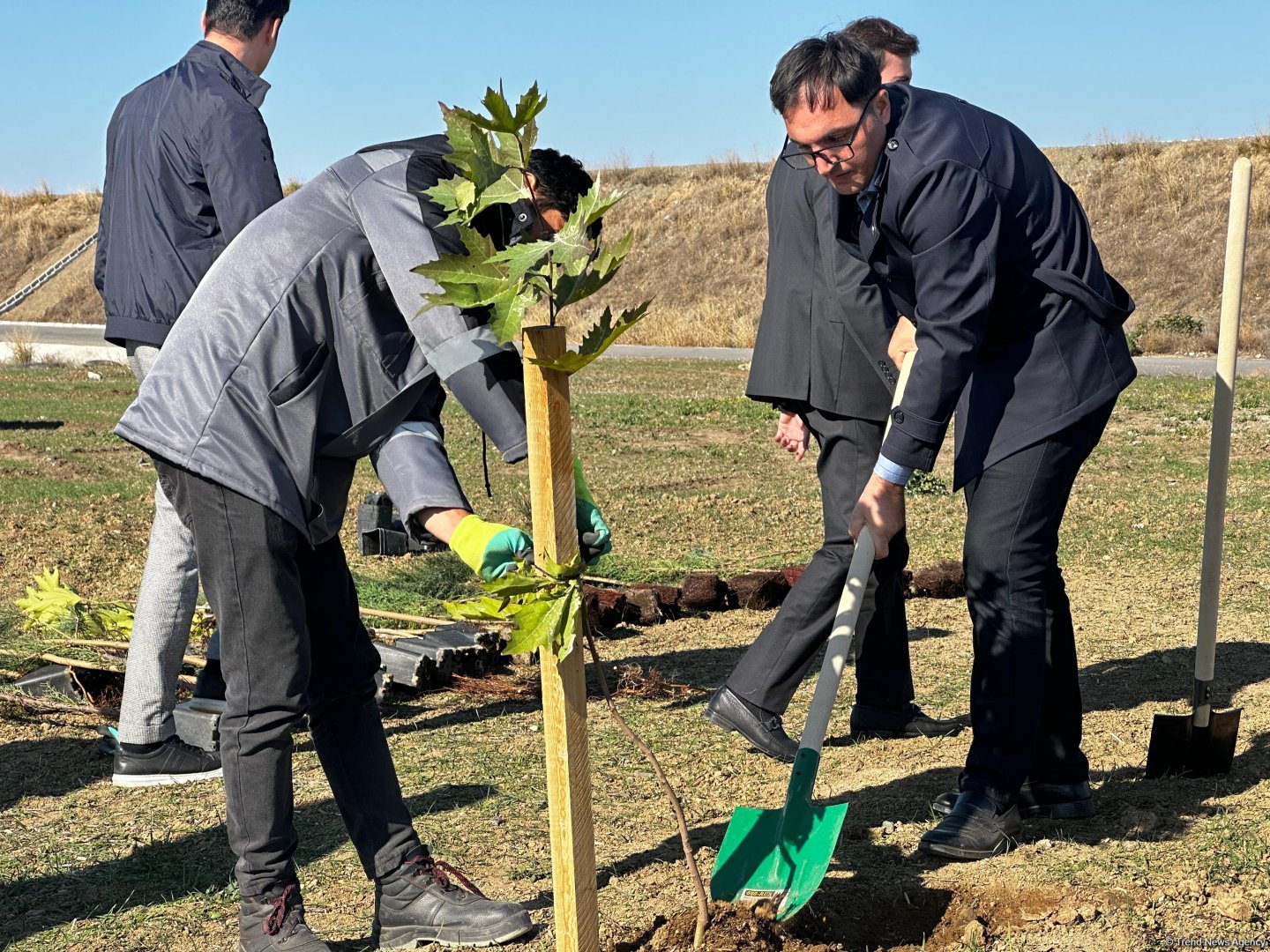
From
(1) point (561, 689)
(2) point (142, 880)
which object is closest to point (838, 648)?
(1) point (561, 689)

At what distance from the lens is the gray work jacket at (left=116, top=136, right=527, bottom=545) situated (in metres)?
2.63

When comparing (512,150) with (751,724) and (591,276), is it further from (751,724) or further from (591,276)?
(751,724)

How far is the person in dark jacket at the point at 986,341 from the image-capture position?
3074mm

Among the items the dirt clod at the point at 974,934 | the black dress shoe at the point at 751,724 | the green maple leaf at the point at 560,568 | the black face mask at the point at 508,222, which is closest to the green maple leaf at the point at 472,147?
the black face mask at the point at 508,222

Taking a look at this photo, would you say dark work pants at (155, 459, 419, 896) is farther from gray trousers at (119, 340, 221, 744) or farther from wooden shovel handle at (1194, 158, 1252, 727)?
wooden shovel handle at (1194, 158, 1252, 727)

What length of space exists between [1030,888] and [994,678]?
0.56 meters

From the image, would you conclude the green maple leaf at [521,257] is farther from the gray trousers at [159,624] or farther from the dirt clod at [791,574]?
the dirt clod at [791,574]

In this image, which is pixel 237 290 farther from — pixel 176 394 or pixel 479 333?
pixel 479 333

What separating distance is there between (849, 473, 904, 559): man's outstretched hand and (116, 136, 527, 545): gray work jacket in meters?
1.09

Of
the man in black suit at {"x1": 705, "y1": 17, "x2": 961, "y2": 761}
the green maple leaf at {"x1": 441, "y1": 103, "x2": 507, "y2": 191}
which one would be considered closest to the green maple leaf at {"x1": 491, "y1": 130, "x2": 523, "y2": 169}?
the green maple leaf at {"x1": 441, "y1": 103, "x2": 507, "y2": 191}

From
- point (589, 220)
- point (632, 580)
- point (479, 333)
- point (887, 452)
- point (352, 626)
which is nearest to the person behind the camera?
point (589, 220)

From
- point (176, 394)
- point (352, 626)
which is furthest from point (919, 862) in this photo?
point (176, 394)

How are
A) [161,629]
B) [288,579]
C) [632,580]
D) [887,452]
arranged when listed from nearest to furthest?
[288,579] → [887,452] → [161,629] → [632,580]

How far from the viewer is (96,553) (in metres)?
7.27
